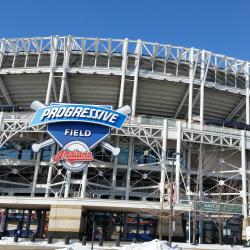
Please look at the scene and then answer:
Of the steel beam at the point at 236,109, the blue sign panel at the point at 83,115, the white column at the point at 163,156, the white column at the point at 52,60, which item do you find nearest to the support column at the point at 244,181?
the steel beam at the point at 236,109

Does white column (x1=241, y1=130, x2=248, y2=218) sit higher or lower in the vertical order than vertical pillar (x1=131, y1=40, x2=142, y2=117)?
lower

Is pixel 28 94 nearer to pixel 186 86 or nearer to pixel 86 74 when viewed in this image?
pixel 86 74

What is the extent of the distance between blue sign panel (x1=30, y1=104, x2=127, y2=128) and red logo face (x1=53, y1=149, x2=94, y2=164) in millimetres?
3258

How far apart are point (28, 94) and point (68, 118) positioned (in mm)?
13165

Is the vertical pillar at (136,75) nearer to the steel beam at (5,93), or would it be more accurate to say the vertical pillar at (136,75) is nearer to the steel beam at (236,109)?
the steel beam at (236,109)

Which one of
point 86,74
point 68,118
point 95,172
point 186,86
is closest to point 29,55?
point 86,74

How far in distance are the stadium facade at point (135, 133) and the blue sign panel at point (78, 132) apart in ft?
7.43

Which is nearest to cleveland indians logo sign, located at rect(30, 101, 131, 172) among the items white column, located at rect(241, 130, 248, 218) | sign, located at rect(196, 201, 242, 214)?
sign, located at rect(196, 201, 242, 214)

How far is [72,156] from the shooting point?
3519cm

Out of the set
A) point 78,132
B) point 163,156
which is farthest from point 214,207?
point 78,132

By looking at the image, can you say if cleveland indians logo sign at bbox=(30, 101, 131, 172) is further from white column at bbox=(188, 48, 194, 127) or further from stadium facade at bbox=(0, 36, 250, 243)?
white column at bbox=(188, 48, 194, 127)

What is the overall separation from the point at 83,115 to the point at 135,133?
19.0 ft

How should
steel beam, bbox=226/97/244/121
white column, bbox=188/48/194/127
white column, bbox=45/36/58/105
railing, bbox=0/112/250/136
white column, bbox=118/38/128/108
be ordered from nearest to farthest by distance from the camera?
railing, bbox=0/112/250/136
white column, bbox=118/38/128/108
white column, bbox=45/36/58/105
white column, bbox=188/48/194/127
steel beam, bbox=226/97/244/121

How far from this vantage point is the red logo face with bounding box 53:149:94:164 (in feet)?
115
